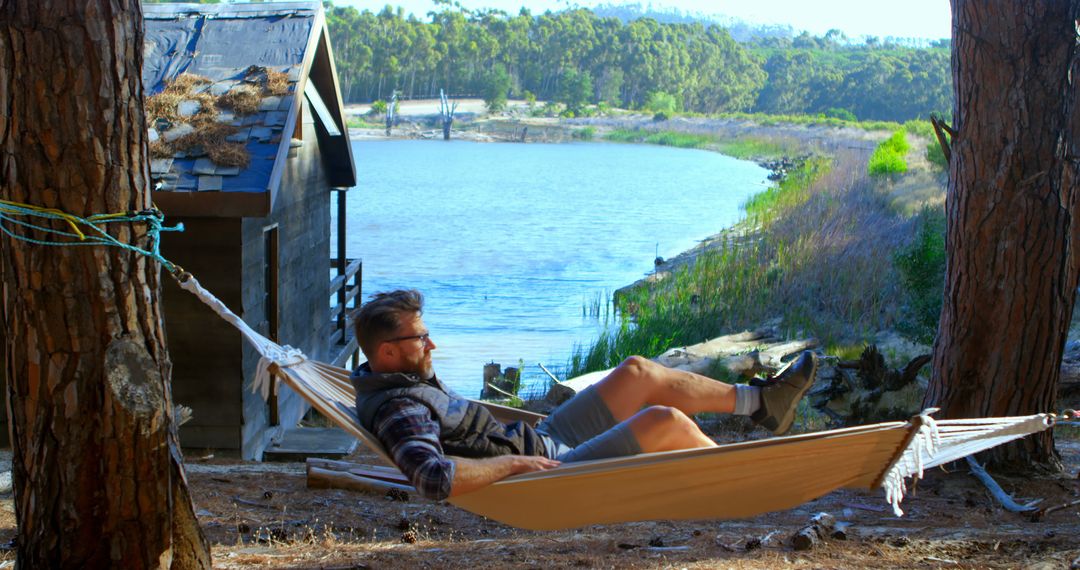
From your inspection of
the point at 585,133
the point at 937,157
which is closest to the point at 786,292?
the point at 937,157

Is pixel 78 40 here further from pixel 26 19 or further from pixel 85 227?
pixel 85 227

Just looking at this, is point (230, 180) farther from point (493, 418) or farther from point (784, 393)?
point (784, 393)

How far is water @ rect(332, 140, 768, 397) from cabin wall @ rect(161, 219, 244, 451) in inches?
151

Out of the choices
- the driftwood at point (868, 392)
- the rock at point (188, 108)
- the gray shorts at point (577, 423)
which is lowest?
the driftwood at point (868, 392)

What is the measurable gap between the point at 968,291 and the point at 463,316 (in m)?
11.2

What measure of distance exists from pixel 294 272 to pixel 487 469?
486 cm

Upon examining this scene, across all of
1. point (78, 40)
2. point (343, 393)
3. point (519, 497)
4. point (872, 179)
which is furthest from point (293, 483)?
point (872, 179)

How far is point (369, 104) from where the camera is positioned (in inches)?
2351

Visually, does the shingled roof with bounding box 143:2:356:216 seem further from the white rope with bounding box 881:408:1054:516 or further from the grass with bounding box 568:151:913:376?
the grass with bounding box 568:151:913:376

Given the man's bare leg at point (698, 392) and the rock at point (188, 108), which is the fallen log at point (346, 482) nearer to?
the man's bare leg at point (698, 392)

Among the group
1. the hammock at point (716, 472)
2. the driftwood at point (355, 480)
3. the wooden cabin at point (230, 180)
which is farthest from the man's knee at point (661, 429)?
the wooden cabin at point (230, 180)

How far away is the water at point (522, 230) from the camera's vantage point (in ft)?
43.8

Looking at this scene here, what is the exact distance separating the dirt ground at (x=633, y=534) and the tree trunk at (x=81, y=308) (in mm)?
657

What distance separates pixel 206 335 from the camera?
18.0 feet
